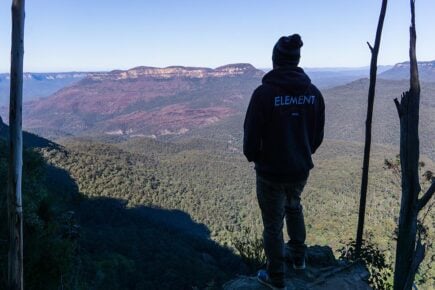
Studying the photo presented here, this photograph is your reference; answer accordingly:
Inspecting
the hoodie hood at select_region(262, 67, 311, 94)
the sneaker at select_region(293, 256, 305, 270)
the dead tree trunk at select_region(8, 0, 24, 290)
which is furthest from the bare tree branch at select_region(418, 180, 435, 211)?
the dead tree trunk at select_region(8, 0, 24, 290)

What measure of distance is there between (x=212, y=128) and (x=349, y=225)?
422ft

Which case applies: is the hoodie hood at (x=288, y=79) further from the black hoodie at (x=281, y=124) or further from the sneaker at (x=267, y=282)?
the sneaker at (x=267, y=282)

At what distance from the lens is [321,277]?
4121 mm

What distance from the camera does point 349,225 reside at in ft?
142

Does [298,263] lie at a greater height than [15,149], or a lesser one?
lesser

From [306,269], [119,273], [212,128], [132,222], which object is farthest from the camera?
[212,128]

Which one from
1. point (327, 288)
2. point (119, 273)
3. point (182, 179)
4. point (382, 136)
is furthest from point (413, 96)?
point (382, 136)

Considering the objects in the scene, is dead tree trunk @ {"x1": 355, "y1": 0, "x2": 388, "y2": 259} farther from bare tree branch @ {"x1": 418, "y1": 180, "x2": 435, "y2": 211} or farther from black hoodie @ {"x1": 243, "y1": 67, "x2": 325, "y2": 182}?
black hoodie @ {"x1": 243, "y1": 67, "x2": 325, "y2": 182}

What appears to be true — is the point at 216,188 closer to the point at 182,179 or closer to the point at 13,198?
the point at 182,179

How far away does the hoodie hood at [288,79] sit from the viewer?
3.16 meters

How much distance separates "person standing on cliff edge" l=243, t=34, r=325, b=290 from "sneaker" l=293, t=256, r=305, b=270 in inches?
23.7

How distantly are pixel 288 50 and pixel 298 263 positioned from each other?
220 centimetres

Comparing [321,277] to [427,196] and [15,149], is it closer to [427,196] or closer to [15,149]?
[427,196]

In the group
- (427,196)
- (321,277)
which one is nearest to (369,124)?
(427,196)
